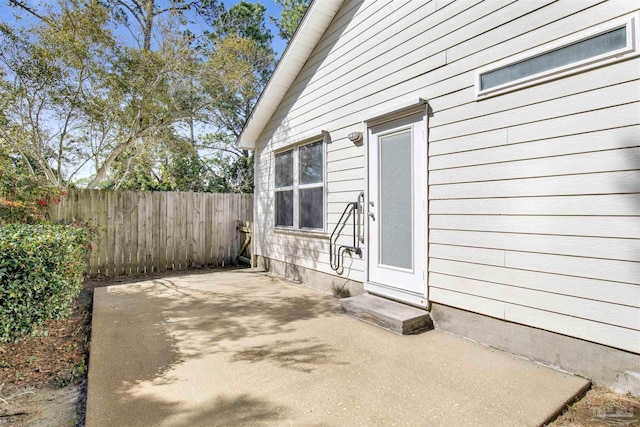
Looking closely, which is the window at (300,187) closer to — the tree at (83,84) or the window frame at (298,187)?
the window frame at (298,187)

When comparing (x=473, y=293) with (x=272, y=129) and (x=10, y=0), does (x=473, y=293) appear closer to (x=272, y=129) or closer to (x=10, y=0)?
(x=272, y=129)

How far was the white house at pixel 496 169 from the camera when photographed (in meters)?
2.26

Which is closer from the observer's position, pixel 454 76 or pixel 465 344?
pixel 465 344

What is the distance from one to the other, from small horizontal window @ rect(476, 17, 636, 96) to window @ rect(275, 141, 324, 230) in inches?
107

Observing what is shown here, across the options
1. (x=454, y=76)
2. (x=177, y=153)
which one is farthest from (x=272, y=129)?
(x=177, y=153)

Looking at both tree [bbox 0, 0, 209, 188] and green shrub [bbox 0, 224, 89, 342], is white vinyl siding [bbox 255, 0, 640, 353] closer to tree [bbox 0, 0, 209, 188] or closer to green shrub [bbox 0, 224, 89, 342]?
green shrub [bbox 0, 224, 89, 342]

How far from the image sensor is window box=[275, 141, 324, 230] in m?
5.30

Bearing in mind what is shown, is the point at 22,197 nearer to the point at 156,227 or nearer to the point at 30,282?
the point at 156,227

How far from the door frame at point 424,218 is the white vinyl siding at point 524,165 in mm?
70

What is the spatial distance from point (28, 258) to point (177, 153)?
10.3m

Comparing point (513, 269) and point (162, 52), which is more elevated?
point (162, 52)

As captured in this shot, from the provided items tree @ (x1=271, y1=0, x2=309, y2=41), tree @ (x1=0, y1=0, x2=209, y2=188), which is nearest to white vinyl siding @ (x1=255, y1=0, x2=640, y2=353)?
tree @ (x1=0, y1=0, x2=209, y2=188)

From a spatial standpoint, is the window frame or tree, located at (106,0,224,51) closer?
the window frame

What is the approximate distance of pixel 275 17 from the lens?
1631 centimetres
